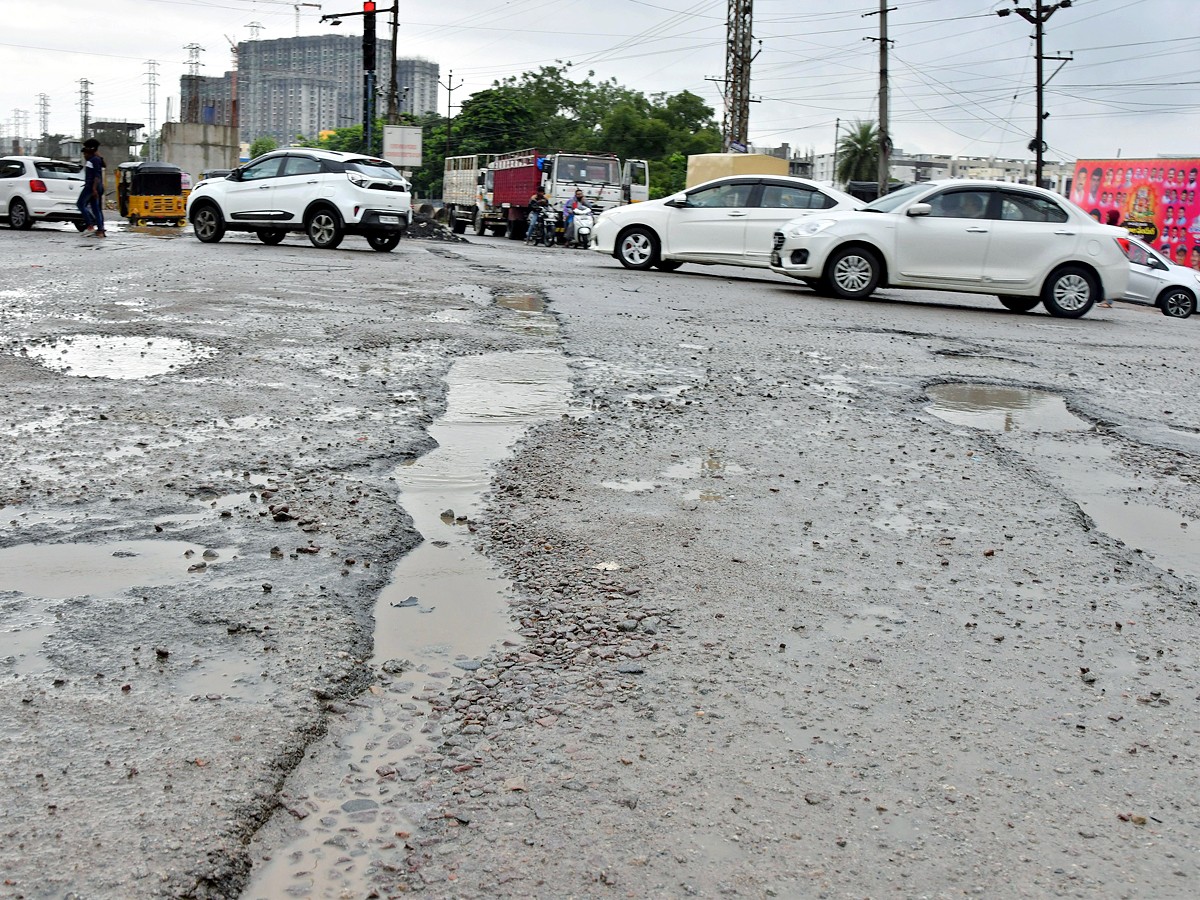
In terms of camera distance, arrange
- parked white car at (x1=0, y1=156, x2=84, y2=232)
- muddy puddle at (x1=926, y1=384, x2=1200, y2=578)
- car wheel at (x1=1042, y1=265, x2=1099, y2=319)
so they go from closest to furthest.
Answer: muddy puddle at (x1=926, y1=384, x2=1200, y2=578) < car wheel at (x1=1042, y1=265, x2=1099, y2=319) < parked white car at (x1=0, y1=156, x2=84, y2=232)

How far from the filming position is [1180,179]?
41.1 metres

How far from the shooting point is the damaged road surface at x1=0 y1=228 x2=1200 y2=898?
2.31 metres

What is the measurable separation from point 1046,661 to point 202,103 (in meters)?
106

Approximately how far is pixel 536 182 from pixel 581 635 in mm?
35964

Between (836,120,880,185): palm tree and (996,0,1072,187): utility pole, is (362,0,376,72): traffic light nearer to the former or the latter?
(996,0,1072,187): utility pole

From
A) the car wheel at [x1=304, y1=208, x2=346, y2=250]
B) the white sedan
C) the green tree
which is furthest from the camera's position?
the green tree

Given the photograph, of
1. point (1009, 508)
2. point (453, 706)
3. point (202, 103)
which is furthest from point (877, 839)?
point (202, 103)

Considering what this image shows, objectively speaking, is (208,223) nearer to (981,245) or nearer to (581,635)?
(981,245)

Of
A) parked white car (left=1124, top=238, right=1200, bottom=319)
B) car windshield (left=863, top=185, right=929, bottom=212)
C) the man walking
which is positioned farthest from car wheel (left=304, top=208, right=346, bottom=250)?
parked white car (left=1124, top=238, right=1200, bottom=319)

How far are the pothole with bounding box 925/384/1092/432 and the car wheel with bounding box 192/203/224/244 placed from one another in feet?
51.4

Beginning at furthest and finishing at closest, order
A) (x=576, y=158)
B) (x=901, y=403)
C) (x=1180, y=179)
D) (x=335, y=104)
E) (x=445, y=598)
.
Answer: (x=335, y=104)
(x=1180, y=179)
(x=576, y=158)
(x=901, y=403)
(x=445, y=598)

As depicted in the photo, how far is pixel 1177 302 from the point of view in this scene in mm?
21797

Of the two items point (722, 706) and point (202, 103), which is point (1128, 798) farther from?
point (202, 103)

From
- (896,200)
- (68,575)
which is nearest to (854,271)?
(896,200)
